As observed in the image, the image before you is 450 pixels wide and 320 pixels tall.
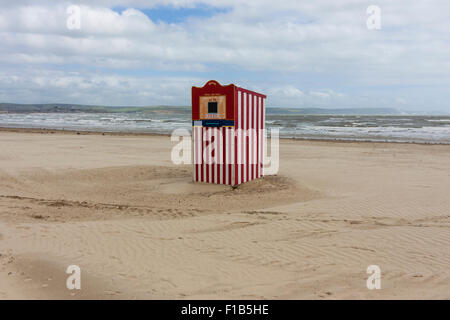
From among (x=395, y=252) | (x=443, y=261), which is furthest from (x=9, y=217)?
(x=443, y=261)

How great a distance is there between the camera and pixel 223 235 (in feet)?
20.8

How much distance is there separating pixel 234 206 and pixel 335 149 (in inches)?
502

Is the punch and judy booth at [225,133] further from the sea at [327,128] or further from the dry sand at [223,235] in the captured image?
the sea at [327,128]

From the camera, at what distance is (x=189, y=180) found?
10.8m

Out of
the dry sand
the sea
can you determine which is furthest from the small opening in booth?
the sea

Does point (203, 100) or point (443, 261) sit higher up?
point (203, 100)

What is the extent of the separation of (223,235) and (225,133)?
3623 millimetres

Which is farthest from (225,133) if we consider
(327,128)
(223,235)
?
(327,128)

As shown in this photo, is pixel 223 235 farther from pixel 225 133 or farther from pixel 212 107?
pixel 212 107

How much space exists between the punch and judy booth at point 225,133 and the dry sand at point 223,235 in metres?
0.40

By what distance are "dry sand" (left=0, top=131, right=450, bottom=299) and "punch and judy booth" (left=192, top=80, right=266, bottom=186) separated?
400mm

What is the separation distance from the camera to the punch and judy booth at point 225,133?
934cm
